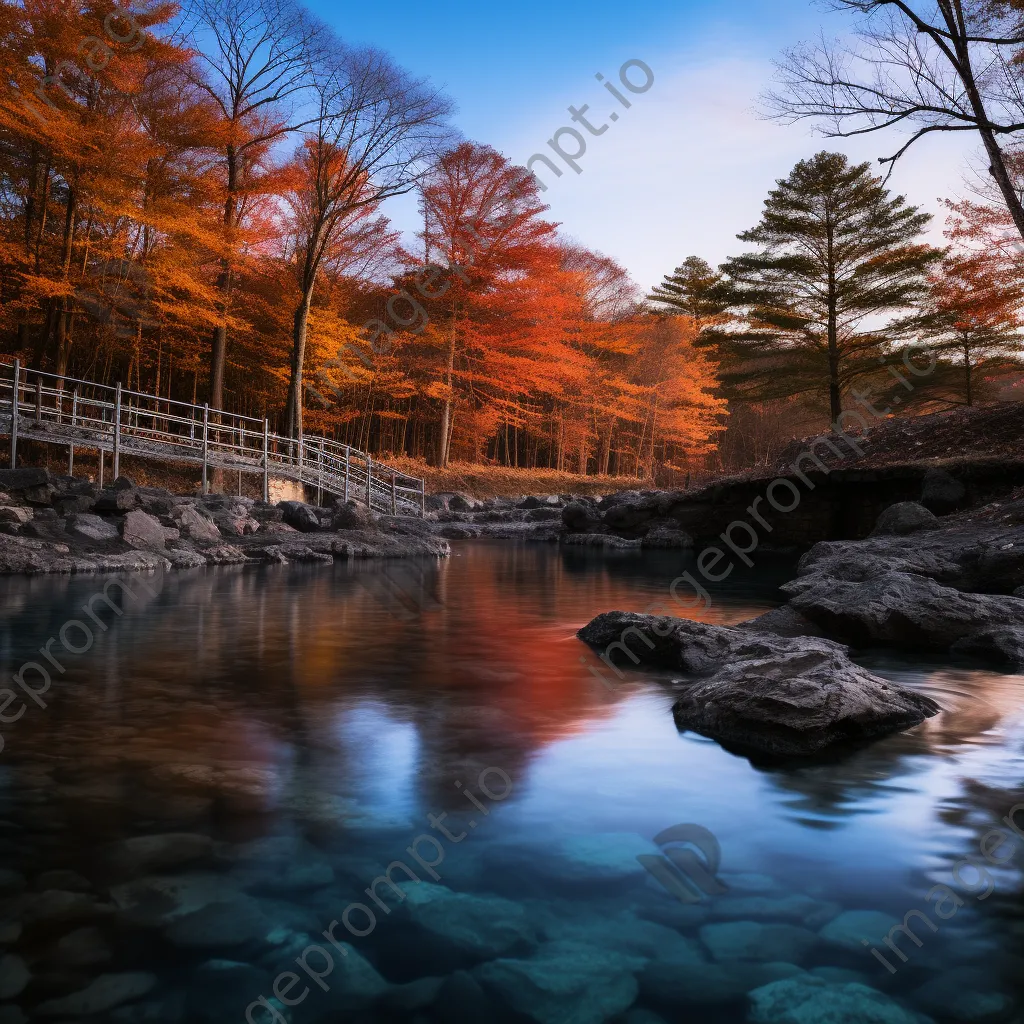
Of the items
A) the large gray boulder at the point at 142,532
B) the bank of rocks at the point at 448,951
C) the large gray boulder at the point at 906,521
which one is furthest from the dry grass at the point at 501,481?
the bank of rocks at the point at 448,951

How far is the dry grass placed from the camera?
30297mm

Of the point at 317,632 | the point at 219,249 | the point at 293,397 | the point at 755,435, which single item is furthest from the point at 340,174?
the point at 755,435

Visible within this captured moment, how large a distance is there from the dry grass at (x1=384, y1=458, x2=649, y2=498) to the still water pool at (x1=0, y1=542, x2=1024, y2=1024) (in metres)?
24.7

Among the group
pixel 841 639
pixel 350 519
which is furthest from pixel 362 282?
pixel 841 639

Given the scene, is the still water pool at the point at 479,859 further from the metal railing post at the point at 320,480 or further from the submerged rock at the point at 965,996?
the metal railing post at the point at 320,480

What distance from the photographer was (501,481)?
3234 centimetres

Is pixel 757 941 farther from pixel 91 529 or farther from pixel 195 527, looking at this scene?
pixel 195 527

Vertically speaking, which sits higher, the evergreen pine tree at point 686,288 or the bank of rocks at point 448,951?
the evergreen pine tree at point 686,288

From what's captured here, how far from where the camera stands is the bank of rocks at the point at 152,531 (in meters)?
11.3

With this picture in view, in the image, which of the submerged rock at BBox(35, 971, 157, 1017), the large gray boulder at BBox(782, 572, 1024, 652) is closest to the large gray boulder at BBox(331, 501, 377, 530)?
the large gray boulder at BBox(782, 572, 1024, 652)

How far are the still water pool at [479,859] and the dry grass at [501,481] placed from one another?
81.0ft

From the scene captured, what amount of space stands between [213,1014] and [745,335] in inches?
1101

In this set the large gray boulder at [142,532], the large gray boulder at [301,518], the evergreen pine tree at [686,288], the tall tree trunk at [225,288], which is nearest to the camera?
the large gray boulder at [142,532]

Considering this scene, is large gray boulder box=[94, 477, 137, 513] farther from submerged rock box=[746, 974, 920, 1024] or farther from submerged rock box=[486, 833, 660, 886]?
submerged rock box=[746, 974, 920, 1024]
